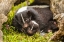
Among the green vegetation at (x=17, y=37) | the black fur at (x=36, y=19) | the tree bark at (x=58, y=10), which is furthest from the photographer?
the black fur at (x=36, y=19)

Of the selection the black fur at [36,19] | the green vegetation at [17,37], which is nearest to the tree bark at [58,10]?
the black fur at [36,19]

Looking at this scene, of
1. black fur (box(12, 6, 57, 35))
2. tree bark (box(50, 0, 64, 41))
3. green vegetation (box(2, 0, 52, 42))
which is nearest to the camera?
tree bark (box(50, 0, 64, 41))

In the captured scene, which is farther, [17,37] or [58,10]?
[58,10]

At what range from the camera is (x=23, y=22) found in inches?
397

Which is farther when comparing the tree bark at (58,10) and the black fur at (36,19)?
the black fur at (36,19)

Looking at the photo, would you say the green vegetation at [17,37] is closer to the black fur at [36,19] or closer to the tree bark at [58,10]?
the black fur at [36,19]

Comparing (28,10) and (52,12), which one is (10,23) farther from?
(52,12)

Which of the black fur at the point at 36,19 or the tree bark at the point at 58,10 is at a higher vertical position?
the tree bark at the point at 58,10

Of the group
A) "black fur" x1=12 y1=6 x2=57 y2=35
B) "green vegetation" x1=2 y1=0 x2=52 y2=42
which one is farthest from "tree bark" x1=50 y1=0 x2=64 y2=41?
"green vegetation" x1=2 y1=0 x2=52 y2=42

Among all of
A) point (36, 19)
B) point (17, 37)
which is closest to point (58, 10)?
point (36, 19)

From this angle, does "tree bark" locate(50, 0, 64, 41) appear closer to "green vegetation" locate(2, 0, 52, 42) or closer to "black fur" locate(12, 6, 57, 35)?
"black fur" locate(12, 6, 57, 35)

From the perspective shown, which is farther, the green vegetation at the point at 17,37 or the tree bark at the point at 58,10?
the green vegetation at the point at 17,37

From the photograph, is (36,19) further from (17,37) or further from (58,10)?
(17,37)

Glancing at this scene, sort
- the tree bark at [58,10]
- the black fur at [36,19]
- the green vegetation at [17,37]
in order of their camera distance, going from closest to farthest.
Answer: the tree bark at [58,10]
the green vegetation at [17,37]
the black fur at [36,19]
